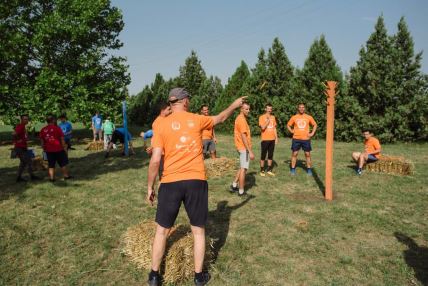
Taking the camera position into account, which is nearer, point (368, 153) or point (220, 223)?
point (220, 223)

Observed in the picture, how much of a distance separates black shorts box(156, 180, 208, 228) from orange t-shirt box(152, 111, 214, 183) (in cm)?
7

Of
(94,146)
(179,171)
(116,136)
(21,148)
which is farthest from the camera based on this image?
(94,146)

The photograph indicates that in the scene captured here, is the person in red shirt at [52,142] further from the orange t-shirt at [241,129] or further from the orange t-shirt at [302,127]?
the orange t-shirt at [302,127]

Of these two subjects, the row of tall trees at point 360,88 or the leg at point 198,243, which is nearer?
the leg at point 198,243

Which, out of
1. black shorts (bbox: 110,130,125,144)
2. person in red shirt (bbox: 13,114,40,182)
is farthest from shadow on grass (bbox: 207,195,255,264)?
black shorts (bbox: 110,130,125,144)

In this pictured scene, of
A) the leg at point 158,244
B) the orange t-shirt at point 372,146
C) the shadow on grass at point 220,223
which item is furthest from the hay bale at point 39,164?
the orange t-shirt at point 372,146

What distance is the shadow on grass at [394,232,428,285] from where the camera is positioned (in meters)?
4.91

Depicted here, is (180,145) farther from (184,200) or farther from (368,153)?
(368,153)

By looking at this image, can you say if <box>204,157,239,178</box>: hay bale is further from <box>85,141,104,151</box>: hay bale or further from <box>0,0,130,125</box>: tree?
<box>0,0,130,125</box>: tree

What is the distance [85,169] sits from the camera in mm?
13227

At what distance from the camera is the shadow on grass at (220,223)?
19.8 ft

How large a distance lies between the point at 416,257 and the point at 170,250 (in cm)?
383

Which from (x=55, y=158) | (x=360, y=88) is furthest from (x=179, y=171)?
(x=360, y=88)

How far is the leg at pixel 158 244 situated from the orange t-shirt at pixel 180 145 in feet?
2.03
